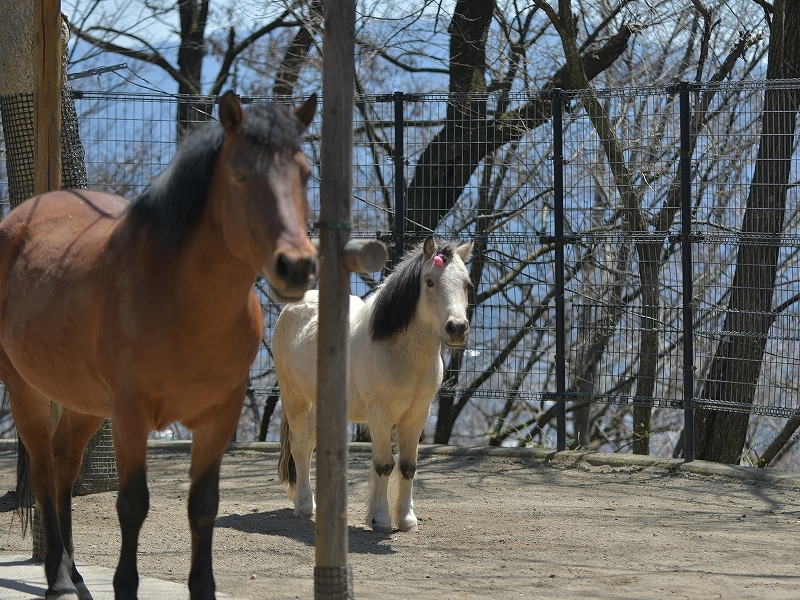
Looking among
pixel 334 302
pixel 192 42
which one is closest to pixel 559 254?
pixel 334 302

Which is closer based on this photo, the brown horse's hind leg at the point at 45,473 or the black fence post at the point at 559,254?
the brown horse's hind leg at the point at 45,473

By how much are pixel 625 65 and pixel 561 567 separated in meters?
8.60

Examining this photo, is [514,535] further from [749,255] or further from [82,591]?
[749,255]

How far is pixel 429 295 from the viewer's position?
5.79 meters

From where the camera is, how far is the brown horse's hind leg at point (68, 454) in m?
4.21

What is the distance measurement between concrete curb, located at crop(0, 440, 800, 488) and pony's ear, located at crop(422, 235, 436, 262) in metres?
3.01

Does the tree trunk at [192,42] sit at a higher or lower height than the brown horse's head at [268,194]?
higher

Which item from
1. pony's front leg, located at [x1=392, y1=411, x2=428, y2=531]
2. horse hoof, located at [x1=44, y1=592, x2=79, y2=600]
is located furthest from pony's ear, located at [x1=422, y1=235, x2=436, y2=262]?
horse hoof, located at [x1=44, y1=592, x2=79, y2=600]

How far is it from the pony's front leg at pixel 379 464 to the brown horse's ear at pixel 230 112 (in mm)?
3177

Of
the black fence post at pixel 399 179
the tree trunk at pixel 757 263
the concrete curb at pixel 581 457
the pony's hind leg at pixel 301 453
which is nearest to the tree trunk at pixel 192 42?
the black fence post at pixel 399 179

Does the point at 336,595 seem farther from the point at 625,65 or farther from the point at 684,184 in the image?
the point at 625,65

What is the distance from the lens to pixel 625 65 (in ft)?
38.9

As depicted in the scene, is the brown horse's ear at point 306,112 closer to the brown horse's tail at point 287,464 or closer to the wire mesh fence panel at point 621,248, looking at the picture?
the brown horse's tail at point 287,464

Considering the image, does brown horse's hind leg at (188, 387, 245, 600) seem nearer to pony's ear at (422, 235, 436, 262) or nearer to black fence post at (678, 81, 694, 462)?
pony's ear at (422, 235, 436, 262)
